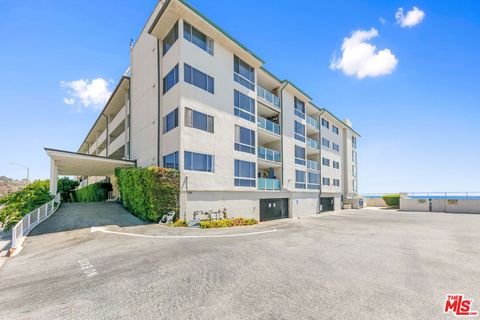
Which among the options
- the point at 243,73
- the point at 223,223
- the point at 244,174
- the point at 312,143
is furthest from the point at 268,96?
the point at 223,223

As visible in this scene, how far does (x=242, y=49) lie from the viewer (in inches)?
873

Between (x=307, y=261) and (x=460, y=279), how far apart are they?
4.67 metres

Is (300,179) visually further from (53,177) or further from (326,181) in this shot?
(53,177)

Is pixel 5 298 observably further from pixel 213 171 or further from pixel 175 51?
pixel 175 51

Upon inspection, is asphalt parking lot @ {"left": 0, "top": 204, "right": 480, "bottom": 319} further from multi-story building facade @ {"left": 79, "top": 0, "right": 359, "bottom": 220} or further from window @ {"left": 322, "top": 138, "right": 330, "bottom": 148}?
window @ {"left": 322, "top": 138, "right": 330, "bottom": 148}

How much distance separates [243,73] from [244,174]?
10478mm

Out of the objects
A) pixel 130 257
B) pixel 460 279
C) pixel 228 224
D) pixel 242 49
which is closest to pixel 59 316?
pixel 130 257

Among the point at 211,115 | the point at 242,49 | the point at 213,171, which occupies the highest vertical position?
the point at 242,49

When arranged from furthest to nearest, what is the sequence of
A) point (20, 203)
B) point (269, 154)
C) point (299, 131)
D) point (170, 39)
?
point (299, 131), point (269, 154), point (170, 39), point (20, 203)

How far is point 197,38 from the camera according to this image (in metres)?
19.2

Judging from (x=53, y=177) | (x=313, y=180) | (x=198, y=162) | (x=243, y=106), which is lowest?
(x=313, y=180)

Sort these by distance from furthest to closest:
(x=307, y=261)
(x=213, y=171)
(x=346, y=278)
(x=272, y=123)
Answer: (x=272, y=123) → (x=213, y=171) → (x=307, y=261) → (x=346, y=278)

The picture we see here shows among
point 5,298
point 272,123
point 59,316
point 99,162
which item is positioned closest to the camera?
point 59,316

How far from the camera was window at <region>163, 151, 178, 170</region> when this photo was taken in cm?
1764
